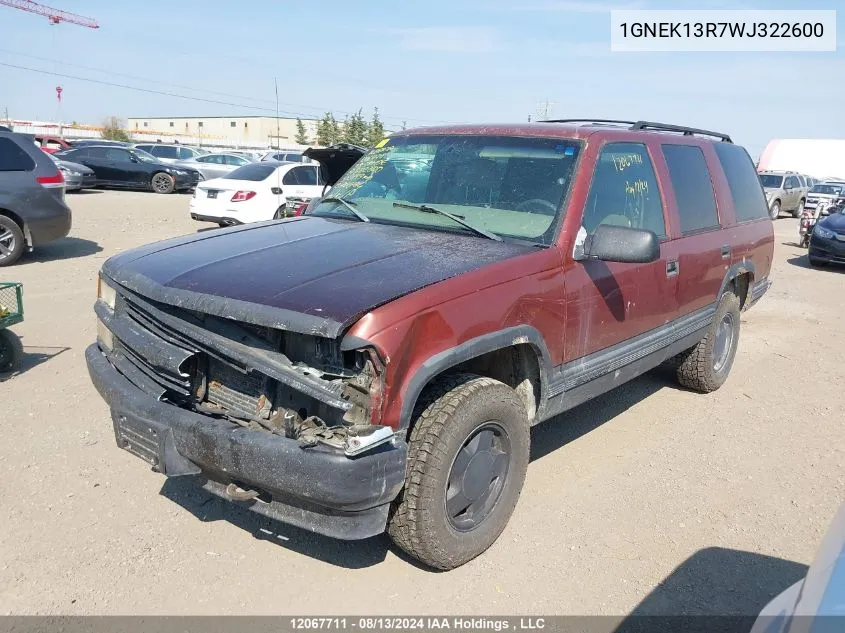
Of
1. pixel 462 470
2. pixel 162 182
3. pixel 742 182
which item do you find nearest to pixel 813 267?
pixel 742 182

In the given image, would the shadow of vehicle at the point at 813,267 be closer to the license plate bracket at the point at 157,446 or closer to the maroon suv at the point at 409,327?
the maroon suv at the point at 409,327

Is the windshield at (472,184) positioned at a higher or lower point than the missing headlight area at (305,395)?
higher

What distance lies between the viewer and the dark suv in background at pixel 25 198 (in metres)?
9.45

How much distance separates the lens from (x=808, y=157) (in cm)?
4406

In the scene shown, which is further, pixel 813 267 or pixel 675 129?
pixel 813 267

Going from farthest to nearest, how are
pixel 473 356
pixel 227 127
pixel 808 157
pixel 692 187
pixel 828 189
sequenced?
pixel 227 127 < pixel 808 157 < pixel 828 189 < pixel 692 187 < pixel 473 356

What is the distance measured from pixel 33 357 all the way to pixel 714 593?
532 centimetres

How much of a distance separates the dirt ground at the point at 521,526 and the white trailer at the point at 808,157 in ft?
142

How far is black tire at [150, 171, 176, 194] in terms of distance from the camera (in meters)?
21.4

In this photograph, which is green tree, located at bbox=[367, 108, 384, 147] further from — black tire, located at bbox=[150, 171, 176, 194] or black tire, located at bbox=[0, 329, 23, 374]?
black tire, located at bbox=[0, 329, 23, 374]

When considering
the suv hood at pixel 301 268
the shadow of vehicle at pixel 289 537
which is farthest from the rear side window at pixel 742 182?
the shadow of vehicle at pixel 289 537

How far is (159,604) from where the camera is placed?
2885 mm

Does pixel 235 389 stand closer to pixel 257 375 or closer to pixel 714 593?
pixel 257 375

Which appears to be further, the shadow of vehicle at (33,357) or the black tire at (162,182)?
the black tire at (162,182)
